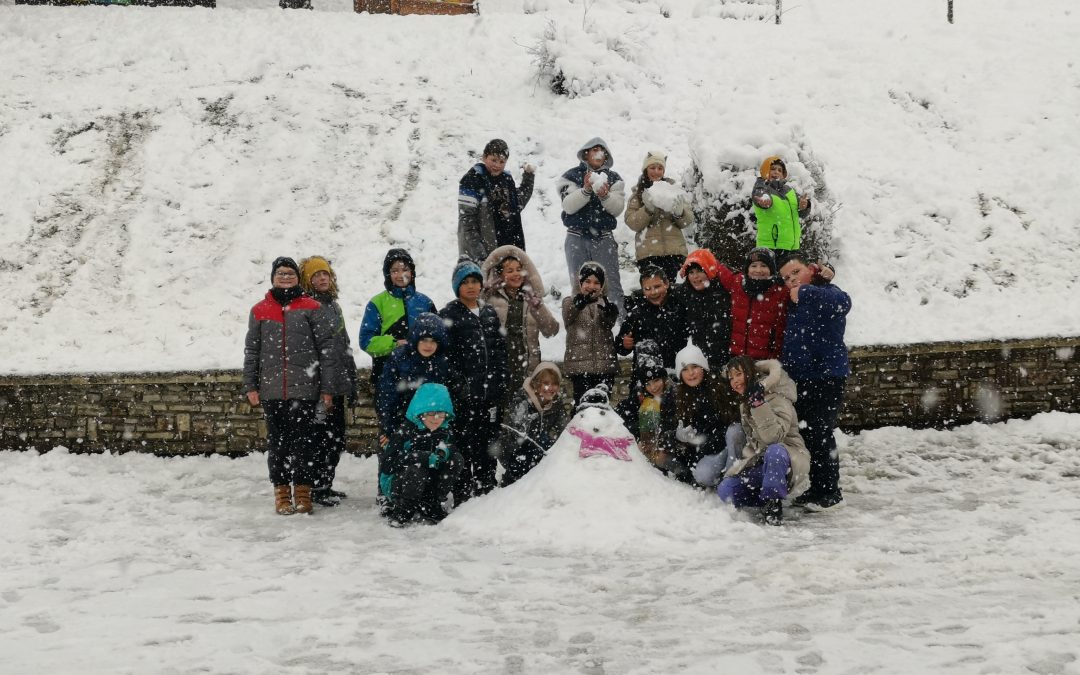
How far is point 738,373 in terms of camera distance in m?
6.53

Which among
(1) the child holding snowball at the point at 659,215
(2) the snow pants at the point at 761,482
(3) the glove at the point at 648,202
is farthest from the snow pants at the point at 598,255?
(2) the snow pants at the point at 761,482

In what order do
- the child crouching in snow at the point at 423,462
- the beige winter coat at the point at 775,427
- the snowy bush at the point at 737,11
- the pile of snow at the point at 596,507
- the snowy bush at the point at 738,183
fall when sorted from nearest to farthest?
the pile of snow at the point at 596,507 → the beige winter coat at the point at 775,427 → the child crouching in snow at the point at 423,462 → the snowy bush at the point at 738,183 → the snowy bush at the point at 737,11

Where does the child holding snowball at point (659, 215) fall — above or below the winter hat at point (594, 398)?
above

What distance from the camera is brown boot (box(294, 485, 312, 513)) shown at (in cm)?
699

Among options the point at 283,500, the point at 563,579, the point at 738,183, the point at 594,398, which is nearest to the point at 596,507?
the point at 563,579

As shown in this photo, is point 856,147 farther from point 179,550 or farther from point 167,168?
point 179,550

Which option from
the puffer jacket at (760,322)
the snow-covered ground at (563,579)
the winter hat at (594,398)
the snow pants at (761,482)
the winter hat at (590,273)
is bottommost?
the snow-covered ground at (563,579)

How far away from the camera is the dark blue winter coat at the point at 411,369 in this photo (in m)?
6.82

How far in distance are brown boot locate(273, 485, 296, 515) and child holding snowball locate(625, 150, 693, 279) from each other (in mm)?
3737

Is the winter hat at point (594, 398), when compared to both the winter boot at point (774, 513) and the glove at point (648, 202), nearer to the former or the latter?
the winter boot at point (774, 513)

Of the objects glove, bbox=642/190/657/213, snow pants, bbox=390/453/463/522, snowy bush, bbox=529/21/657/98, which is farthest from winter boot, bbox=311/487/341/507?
snowy bush, bbox=529/21/657/98

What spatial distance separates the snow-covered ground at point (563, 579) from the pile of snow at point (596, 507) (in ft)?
0.06

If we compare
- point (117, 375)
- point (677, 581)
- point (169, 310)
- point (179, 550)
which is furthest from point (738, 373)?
point (169, 310)

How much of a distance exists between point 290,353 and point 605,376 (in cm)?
239
